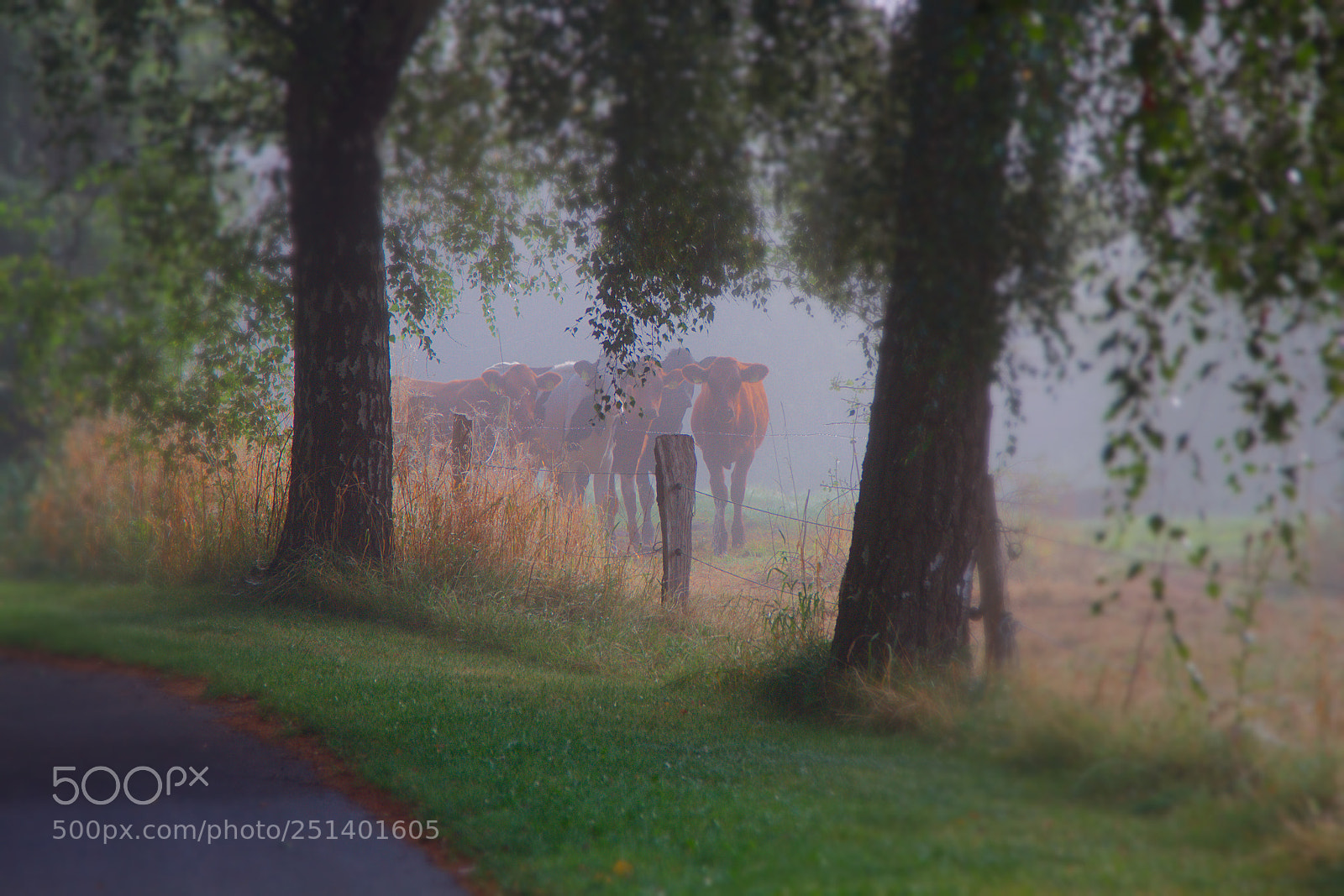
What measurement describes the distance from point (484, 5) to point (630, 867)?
326 cm

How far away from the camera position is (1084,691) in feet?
9.64

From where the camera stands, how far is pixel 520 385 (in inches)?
567

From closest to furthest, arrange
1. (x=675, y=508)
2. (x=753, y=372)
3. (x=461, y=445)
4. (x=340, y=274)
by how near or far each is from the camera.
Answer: (x=340, y=274), (x=675, y=508), (x=461, y=445), (x=753, y=372)

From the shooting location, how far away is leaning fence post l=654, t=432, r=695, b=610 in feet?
24.0

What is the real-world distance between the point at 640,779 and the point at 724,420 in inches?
422

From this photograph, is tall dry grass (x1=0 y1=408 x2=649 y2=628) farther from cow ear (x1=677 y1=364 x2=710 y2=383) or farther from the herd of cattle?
cow ear (x1=677 y1=364 x2=710 y2=383)

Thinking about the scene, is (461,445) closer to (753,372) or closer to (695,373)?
(695,373)

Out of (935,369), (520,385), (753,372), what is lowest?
(935,369)

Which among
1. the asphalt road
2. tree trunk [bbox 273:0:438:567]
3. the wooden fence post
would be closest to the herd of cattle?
tree trunk [bbox 273:0:438:567]

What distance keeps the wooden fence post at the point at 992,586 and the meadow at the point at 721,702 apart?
68 mm

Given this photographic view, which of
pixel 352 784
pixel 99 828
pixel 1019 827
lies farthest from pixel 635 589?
pixel 1019 827

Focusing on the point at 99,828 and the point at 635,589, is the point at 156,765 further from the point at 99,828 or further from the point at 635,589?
the point at 635,589

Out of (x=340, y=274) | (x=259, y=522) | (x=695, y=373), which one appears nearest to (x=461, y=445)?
(x=259, y=522)

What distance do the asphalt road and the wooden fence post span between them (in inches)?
102
